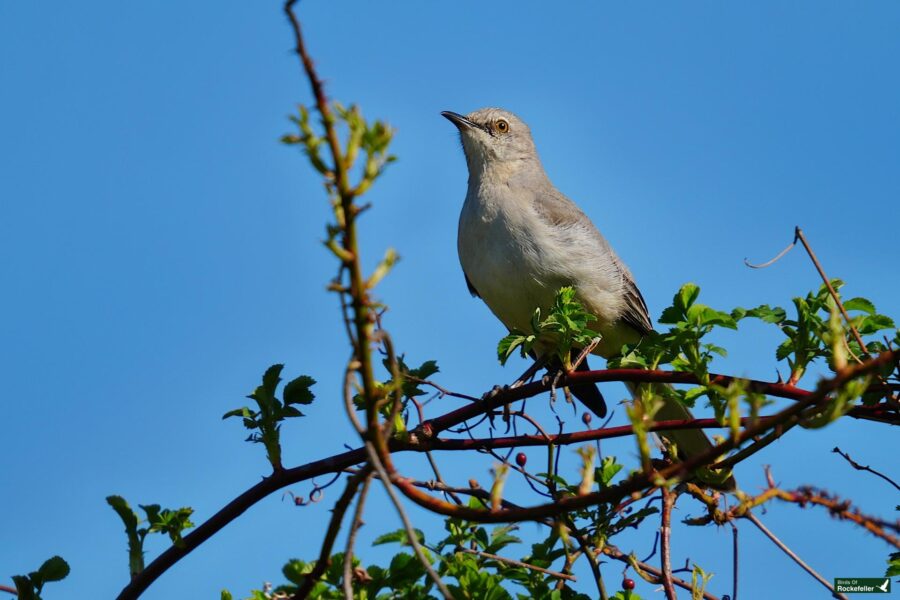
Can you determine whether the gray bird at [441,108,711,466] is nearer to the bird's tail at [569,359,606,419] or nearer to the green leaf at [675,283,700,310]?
the bird's tail at [569,359,606,419]

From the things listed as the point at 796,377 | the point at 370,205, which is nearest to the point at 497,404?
the point at 796,377

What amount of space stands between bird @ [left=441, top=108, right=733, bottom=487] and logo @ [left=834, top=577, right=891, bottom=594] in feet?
5.57

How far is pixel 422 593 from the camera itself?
3242mm

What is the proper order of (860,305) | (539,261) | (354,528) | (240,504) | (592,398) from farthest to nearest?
(592,398) < (539,261) < (860,305) < (240,504) < (354,528)

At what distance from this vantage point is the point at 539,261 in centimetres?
606

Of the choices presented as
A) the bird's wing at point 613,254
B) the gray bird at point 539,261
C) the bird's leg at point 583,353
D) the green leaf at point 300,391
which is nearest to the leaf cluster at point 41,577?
the green leaf at point 300,391

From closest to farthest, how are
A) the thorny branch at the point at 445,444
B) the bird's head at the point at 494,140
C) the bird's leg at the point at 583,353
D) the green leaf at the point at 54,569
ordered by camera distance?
the thorny branch at the point at 445,444
the green leaf at the point at 54,569
the bird's leg at the point at 583,353
the bird's head at the point at 494,140

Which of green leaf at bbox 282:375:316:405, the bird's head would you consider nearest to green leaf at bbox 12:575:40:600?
green leaf at bbox 282:375:316:405

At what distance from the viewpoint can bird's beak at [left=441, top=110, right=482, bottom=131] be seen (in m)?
7.72

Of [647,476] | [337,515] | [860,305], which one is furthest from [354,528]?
[860,305]

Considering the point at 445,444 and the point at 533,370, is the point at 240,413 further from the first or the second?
the point at 533,370

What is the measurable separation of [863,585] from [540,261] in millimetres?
2888

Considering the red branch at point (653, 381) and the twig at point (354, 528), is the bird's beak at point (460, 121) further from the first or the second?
the twig at point (354, 528)

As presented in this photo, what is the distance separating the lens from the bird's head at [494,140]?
24.2ft
